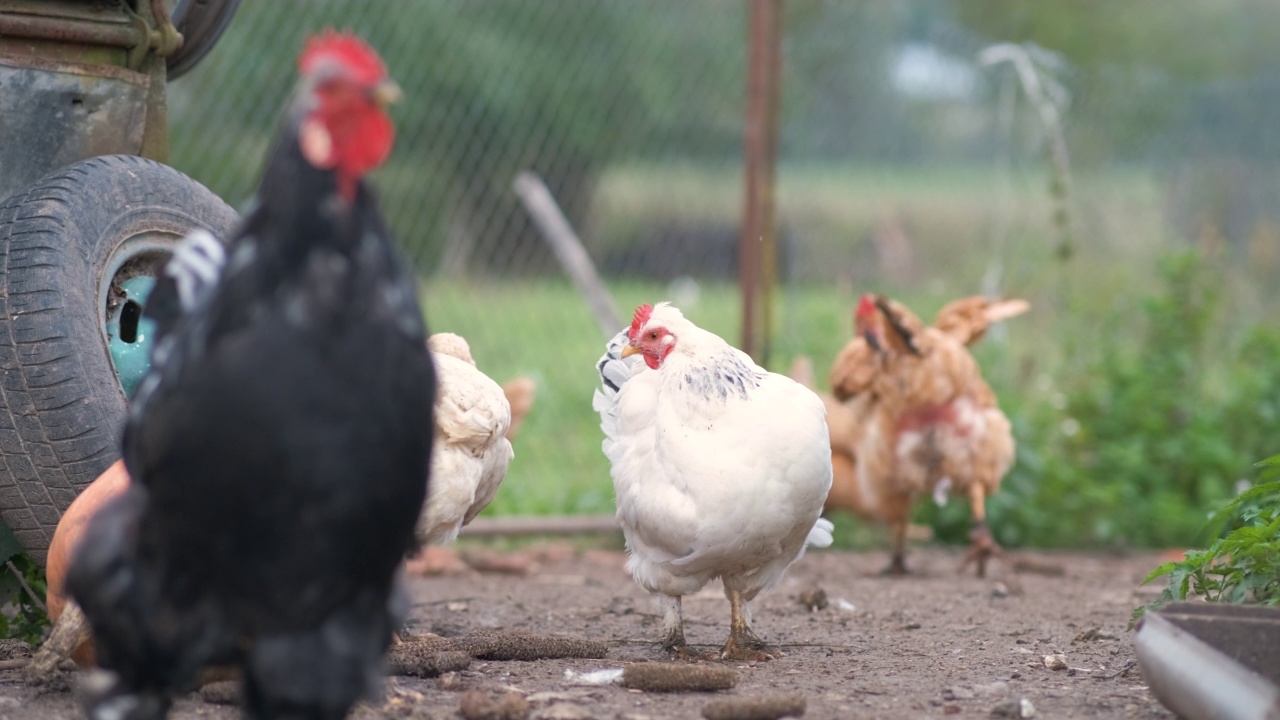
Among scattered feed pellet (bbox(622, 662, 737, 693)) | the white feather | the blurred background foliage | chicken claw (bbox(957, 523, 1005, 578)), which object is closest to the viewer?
scattered feed pellet (bbox(622, 662, 737, 693))

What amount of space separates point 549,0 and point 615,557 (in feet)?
10.1

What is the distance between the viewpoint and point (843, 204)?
28.5ft

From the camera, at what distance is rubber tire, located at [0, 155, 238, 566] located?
3.55 metres

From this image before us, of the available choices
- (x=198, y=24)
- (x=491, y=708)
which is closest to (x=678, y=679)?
(x=491, y=708)

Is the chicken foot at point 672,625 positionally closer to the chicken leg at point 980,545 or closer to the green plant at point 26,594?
the green plant at point 26,594

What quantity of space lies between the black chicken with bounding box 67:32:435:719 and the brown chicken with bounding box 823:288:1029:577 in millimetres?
3879

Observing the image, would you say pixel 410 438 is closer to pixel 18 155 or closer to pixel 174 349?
pixel 174 349

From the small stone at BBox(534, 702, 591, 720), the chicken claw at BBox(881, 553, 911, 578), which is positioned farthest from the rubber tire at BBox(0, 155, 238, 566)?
the chicken claw at BBox(881, 553, 911, 578)

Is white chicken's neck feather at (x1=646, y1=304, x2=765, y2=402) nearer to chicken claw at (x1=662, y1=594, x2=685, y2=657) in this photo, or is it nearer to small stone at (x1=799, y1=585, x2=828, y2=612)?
chicken claw at (x1=662, y1=594, x2=685, y2=657)

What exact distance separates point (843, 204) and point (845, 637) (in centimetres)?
470

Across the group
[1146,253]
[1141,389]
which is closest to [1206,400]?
[1141,389]

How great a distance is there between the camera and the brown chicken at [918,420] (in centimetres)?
610

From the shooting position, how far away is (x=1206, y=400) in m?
7.72

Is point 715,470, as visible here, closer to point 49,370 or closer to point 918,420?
point 49,370
